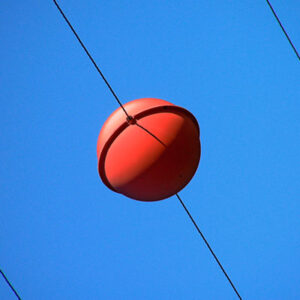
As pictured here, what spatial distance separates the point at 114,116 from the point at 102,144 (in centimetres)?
27

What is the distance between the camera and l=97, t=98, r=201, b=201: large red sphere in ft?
12.7

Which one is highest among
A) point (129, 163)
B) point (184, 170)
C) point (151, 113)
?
point (151, 113)

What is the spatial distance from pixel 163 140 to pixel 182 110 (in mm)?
361

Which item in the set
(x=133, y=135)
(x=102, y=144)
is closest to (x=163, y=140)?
(x=133, y=135)

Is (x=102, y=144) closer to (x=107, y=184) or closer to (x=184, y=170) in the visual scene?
(x=107, y=184)

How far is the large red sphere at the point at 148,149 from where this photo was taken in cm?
387

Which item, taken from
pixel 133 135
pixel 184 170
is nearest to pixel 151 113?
pixel 133 135

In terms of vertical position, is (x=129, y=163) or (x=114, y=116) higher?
(x=114, y=116)

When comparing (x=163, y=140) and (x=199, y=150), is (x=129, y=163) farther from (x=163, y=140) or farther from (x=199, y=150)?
(x=199, y=150)

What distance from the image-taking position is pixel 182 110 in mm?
4074

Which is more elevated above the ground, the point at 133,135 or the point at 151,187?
the point at 133,135

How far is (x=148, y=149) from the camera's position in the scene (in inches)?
151

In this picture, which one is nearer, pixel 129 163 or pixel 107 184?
pixel 129 163

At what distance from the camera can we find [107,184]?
165 inches
